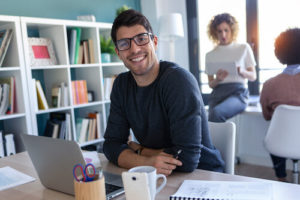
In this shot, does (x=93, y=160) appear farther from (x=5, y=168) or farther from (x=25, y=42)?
(x=25, y=42)

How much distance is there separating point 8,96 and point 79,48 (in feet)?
2.90

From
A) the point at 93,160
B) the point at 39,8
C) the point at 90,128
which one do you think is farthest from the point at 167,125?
the point at 39,8

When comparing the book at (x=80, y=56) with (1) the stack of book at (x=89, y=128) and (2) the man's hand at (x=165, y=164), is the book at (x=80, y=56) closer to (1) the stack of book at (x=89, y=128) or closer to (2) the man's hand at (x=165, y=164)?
(1) the stack of book at (x=89, y=128)

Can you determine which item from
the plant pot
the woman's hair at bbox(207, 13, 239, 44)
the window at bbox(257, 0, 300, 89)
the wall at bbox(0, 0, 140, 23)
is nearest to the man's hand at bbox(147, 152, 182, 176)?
the woman's hair at bbox(207, 13, 239, 44)

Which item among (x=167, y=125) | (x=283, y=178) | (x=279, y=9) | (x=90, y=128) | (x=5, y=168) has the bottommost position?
(x=283, y=178)

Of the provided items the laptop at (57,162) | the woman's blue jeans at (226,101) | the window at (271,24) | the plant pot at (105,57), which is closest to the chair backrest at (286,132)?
the woman's blue jeans at (226,101)

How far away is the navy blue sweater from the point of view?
4.02 feet

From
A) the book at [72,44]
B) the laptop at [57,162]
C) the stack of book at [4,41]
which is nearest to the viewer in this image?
the laptop at [57,162]

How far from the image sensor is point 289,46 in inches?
90.0

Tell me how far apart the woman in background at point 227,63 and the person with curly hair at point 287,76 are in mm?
549

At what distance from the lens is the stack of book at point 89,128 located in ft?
10.4

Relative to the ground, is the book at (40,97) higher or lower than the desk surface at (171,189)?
higher

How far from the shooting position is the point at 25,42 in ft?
8.67

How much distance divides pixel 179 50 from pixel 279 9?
1.37m
